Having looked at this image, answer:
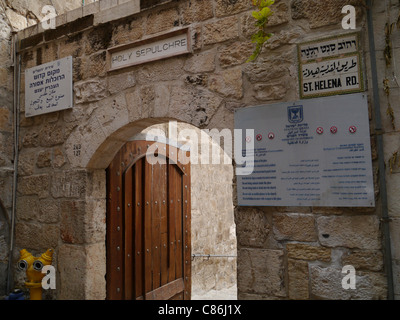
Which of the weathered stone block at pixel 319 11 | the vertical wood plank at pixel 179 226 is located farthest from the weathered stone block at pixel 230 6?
the vertical wood plank at pixel 179 226

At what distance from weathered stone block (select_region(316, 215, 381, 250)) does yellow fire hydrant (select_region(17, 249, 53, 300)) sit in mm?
2022

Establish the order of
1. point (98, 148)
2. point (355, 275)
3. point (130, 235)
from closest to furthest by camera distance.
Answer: point (355, 275)
point (98, 148)
point (130, 235)

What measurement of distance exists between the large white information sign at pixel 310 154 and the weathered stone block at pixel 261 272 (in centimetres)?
29

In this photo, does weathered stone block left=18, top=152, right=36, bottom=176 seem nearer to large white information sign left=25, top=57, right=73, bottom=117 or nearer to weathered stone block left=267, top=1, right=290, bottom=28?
large white information sign left=25, top=57, right=73, bottom=117

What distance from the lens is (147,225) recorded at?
2953 mm

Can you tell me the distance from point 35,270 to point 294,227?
1.96 metres

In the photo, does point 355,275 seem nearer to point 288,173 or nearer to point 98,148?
point 288,173

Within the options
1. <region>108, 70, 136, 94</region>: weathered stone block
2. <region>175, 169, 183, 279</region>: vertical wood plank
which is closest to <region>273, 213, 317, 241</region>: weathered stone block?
<region>108, 70, 136, 94</region>: weathered stone block

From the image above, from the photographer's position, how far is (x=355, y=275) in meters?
1.68

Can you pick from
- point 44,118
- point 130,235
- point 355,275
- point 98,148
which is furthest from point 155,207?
point 355,275

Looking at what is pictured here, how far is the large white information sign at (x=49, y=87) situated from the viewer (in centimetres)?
273

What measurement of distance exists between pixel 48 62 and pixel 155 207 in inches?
61.5

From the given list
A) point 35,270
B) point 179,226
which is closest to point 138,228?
point 179,226

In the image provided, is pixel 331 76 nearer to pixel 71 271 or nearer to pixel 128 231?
pixel 128 231
